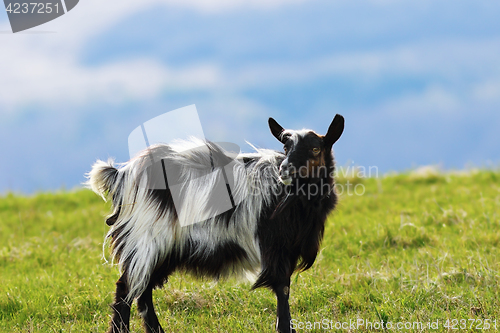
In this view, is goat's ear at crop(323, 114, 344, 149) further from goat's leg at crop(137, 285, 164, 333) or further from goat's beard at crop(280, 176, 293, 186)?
goat's leg at crop(137, 285, 164, 333)

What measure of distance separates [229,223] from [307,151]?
3.28ft

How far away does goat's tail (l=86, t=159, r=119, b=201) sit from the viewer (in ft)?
16.8

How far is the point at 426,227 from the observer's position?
847cm

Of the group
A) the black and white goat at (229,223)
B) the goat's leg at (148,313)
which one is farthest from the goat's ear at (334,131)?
the goat's leg at (148,313)

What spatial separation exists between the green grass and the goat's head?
3.98 ft

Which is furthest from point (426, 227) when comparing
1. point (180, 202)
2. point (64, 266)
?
point (64, 266)

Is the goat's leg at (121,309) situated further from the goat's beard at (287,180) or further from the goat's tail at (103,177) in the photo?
the goat's beard at (287,180)

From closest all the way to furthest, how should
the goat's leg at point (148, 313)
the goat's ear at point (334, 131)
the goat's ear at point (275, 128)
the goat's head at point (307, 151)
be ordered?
the goat's head at point (307, 151)
the goat's ear at point (334, 131)
the goat's ear at point (275, 128)
the goat's leg at point (148, 313)

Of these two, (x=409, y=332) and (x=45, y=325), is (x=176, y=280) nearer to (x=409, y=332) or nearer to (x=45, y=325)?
(x=45, y=325)

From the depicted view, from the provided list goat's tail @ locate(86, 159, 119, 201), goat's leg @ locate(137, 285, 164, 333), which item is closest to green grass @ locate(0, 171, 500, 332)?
goat's leg @ locate(137, 285, 164, 333)

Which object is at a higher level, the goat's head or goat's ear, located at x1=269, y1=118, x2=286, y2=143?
goat's ear, located at x1=269, y1=118, x2=286, y2=143

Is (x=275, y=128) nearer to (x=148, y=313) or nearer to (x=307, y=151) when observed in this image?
(x=307, y=151)

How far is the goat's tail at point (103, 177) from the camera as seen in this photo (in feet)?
16.8

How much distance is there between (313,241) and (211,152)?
4.24 ft
